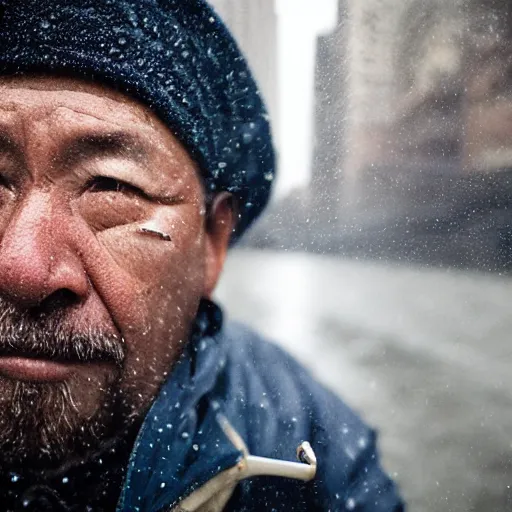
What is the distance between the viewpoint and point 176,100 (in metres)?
0.97

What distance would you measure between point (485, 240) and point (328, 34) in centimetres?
62

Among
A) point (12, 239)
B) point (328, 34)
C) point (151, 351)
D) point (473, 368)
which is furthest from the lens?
point (473, 368)

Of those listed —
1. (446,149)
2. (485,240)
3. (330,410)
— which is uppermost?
(446,149)

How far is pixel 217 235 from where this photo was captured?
110 centimetres

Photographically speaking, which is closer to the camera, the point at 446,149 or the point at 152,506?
the point at 152,506

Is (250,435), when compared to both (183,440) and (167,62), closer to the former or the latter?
(183,440)

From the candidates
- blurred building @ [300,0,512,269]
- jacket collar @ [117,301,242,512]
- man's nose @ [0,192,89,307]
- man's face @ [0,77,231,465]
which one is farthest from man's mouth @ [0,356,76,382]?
blurred building @ [300,0,512,269]

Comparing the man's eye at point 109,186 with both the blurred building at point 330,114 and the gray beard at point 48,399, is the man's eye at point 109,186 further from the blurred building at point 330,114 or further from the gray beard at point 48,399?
the blurred building at point 330,114

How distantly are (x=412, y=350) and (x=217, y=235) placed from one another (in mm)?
538

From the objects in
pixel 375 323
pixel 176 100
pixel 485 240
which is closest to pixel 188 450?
pixel 375 323

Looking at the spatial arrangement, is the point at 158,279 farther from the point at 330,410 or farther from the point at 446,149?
the point at 446,149

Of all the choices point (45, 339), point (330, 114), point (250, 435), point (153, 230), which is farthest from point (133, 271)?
point (330, 114)

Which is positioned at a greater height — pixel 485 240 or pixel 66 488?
pixel 485 240

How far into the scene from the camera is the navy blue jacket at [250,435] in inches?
38.3
